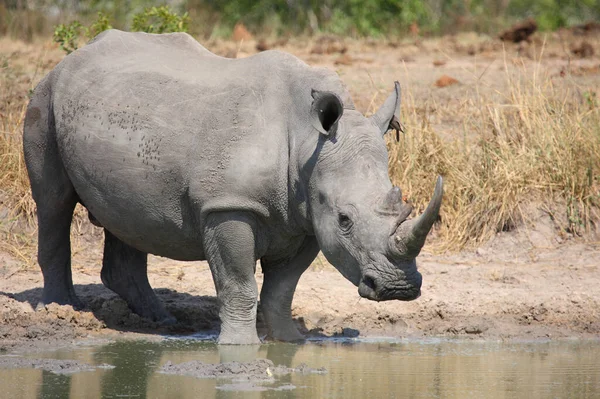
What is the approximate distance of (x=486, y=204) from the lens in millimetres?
9562

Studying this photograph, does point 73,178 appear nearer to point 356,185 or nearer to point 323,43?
point 356,185

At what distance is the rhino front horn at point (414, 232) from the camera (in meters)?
5.75

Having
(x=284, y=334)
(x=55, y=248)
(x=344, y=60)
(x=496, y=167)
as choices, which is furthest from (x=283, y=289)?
(x=344, y=60)

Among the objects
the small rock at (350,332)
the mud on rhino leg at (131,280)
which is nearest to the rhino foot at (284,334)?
the small rock at (350,332)

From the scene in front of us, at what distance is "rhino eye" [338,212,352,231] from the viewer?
6.24 m

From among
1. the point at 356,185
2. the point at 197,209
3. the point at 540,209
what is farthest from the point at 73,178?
the point at 540,209

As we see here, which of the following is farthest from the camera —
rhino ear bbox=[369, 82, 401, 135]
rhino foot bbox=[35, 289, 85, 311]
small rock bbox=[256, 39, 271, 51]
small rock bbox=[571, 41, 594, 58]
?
small rock bbox=[256, 39, 271, 51]

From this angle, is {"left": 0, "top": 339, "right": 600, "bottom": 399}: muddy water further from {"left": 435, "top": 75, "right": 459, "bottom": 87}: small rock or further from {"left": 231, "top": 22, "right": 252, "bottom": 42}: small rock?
{"left": 231, "top": 22, "right": 252, "bottom": 42}: small rock

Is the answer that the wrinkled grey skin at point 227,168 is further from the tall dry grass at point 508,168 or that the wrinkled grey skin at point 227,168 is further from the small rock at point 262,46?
the small rock at point 262,46

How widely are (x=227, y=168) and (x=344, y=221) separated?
2.52ft

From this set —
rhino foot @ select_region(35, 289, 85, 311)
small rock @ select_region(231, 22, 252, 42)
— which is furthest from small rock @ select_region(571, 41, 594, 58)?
rhino foot @ select_region(35, 289, 85, 311)

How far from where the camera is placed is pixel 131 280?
778 centimetres

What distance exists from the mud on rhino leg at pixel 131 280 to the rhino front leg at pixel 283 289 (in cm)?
80

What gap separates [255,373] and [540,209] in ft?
14.5
